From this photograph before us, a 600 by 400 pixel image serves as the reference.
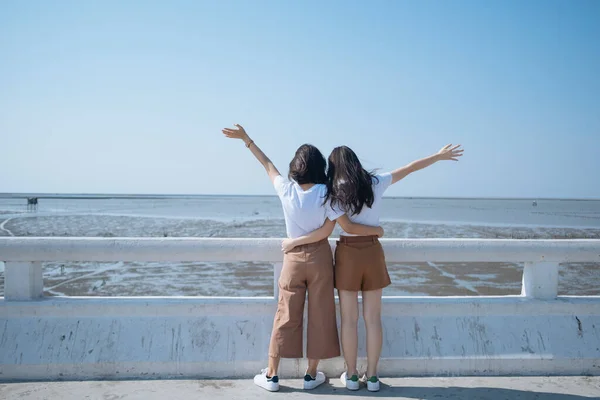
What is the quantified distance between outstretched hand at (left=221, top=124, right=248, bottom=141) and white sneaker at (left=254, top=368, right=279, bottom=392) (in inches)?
82.5

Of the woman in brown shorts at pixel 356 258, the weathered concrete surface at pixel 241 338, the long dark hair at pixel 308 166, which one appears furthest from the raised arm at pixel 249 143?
the weathered concrete surface at pixel 241 338

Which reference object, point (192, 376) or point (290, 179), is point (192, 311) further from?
point (290, 179)

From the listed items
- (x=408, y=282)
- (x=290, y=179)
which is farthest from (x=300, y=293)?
(x=408, y=282)

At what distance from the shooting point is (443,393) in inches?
142

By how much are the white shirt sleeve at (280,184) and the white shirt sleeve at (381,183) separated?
0.73 m

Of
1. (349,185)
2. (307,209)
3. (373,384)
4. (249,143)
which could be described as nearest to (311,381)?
(373,384)

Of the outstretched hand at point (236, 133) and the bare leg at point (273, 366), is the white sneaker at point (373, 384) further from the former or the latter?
the outstretched hand at point (236, 133)

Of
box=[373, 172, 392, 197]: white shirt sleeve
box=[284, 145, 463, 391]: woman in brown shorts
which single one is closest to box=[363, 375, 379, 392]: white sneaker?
box=[284, 145, 463, 391]: woman in brown shorts

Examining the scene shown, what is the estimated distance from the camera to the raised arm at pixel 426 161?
3.97 metres

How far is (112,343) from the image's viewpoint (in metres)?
3.90

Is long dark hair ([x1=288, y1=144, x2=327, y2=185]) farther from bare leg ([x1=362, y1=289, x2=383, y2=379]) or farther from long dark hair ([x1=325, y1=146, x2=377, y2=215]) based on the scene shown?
bare leg ([x1=362, y1=289, x2=383, y2=379])

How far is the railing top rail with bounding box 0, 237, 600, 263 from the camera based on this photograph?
13.1ft

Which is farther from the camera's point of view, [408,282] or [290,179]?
[408,282]

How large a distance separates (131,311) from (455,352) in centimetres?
280
